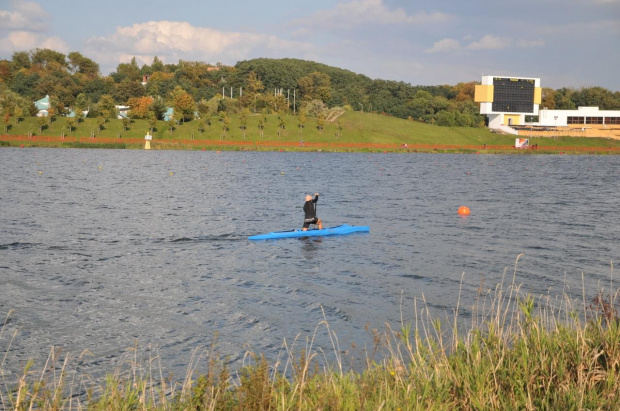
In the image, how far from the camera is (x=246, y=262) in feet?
85.0

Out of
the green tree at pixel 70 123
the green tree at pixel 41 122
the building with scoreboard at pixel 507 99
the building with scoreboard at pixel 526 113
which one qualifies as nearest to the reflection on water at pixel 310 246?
the green tree at pixel 41 122

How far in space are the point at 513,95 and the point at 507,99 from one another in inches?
107

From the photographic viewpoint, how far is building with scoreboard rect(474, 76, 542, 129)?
609 ft

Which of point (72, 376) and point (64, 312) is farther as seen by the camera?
point (64, 312)

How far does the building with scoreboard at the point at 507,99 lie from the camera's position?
185750mm

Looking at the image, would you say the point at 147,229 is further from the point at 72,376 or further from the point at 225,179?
the point at 225,179

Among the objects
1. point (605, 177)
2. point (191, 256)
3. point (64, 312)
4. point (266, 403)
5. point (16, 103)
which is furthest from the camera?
point (16, 103)

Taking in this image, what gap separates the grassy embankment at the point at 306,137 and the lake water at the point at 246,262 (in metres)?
85.8

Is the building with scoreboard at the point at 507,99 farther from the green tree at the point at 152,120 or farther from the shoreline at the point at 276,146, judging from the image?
the green tree at the point at 152,120

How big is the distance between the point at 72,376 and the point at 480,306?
37.0ft

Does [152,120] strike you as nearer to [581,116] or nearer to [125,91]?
[125,91]

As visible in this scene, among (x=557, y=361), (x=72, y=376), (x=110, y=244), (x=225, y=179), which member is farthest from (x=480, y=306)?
(x=225, y=179)

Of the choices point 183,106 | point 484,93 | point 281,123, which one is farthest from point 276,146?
point 484,93

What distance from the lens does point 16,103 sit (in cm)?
15550
